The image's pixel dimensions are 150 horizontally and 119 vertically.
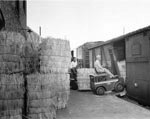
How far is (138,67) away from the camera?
6430mm

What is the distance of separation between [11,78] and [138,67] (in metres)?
4.96

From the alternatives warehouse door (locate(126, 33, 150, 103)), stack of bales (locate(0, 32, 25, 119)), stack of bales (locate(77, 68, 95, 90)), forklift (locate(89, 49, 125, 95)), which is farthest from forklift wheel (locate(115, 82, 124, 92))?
stack of bales (locate(0, 32, 25, 119))

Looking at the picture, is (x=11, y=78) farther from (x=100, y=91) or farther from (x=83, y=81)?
(x=83, y=81)

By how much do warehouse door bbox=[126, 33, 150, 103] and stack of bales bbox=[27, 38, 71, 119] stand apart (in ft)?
9.52

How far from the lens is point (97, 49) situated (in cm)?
1262

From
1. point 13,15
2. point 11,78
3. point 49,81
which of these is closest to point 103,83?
point 49,81

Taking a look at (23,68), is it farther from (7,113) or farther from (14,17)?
(14,17)

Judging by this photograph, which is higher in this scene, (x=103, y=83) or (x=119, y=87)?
(x=103, y=83)

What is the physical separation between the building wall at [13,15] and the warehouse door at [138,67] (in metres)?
5.52

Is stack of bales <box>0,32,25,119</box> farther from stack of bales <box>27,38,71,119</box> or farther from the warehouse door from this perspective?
the warehouse door

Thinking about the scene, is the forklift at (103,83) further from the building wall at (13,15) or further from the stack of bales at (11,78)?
the stack of bales at (11,78)

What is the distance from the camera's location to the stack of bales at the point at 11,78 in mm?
3508

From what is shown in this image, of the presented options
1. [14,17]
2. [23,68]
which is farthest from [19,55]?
[14,17]

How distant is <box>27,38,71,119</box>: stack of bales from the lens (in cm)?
379
